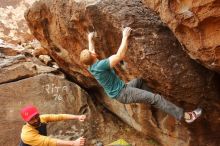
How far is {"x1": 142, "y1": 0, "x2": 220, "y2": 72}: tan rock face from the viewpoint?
615 cm

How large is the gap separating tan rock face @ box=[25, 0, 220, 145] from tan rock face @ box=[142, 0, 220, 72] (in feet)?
1.34

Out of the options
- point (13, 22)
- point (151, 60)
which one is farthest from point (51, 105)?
point (13, 22)

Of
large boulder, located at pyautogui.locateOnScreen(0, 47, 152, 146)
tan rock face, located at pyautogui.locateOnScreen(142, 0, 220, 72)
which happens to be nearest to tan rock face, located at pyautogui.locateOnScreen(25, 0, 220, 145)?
tan rock face, located at pyautogui.locateOnScreen(142, 0, 220, 72)

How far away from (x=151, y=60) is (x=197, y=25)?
46.1 inches

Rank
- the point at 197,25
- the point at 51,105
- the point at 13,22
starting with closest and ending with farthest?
the point at 197,25, the point at 51,105, the point at 13,22

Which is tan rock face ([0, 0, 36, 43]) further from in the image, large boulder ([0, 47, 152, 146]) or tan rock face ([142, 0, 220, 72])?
tan rock face ([142, 0, 220, 72])

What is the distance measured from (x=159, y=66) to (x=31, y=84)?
470 centimetres

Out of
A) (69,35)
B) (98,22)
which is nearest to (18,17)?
(69,35)

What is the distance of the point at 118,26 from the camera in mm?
7398

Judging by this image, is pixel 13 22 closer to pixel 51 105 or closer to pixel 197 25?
pixel 51 105

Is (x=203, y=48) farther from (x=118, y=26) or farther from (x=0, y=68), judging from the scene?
(x=0, y=68)

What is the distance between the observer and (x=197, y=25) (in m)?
6.41

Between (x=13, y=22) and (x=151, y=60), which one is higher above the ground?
(x=13, y=22)

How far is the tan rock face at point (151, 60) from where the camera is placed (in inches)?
285
